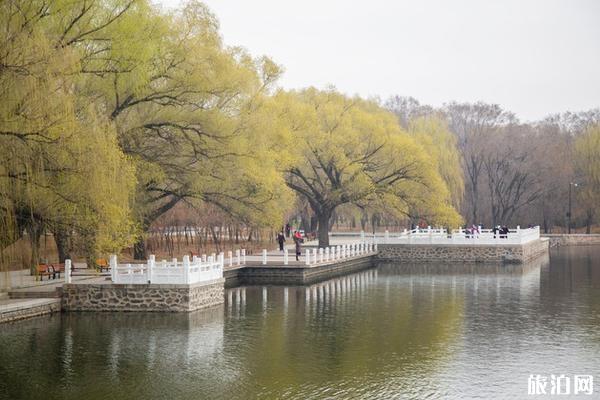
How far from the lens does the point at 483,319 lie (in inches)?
991

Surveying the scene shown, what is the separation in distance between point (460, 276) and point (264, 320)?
1834 cm

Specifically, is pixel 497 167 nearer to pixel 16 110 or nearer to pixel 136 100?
pixel 136 100

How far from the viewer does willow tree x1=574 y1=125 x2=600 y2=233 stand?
70750 millimetres

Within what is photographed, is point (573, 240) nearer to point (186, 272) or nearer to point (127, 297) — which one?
point (186, 272)

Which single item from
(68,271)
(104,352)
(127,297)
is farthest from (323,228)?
(104,352)

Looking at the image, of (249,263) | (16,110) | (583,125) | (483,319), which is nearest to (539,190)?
(583,125)

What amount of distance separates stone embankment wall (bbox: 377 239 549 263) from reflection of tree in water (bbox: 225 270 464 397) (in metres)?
15.8

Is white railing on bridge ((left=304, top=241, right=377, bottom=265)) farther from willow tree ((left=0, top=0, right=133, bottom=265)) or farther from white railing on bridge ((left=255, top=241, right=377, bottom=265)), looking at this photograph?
willow tree ((left=0, top=0, right=133, bottom=265))

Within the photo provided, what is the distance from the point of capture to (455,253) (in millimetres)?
49188

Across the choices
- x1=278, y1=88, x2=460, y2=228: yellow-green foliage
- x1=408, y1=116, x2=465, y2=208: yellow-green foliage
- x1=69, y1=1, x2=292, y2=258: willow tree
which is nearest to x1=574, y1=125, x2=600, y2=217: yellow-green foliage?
x1=408, y1=116, x2=465, y2=208: yellow-green foliage

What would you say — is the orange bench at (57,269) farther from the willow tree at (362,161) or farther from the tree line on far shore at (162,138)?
the willow tree at (362,161)

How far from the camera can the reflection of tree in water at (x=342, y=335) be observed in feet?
56.2

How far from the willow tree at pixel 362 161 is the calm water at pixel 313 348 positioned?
55.7 ft

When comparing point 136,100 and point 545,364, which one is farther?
point 136,100
